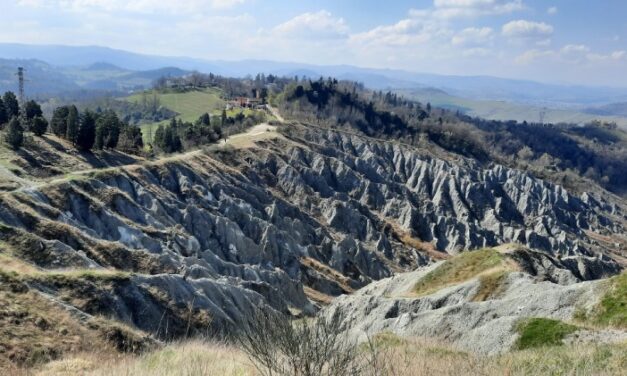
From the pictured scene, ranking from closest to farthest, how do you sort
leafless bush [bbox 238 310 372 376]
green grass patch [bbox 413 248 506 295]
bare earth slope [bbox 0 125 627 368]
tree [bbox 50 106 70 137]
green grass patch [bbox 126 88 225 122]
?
leafless bush [bbox 238 310 372 376] < bare earth slope [bbox 0 125 627 368] < green grass patch [bbox 413 248 506 295] < tree [bbox 50 106 70 137] < green grass patch [bbox 126 88 225 122]

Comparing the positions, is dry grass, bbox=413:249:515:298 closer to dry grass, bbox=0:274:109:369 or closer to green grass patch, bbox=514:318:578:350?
green grass patch, bbox=514:318:578:350

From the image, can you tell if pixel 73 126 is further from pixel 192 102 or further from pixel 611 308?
pixel 192 102

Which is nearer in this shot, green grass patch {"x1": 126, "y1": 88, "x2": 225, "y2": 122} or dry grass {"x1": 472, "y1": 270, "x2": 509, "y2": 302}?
dry grass {"x1": 472, "y1": 270, "x2": 509, "y2": 302}

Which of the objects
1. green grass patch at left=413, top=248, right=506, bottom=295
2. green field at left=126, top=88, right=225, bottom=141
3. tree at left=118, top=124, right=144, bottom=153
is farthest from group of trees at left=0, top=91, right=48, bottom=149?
green field at left=126, top=88, right=225, bottom=141

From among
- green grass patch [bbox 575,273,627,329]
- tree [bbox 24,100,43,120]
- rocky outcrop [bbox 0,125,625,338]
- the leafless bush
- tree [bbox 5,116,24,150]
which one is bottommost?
rocky outcrop [bbox 0,125,625,338]

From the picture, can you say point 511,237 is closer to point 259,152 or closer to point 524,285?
point 259,152

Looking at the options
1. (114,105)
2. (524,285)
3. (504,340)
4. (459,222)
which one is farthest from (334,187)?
(114,105)

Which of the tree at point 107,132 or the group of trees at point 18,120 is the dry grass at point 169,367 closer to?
the group of trees at point 18,120
